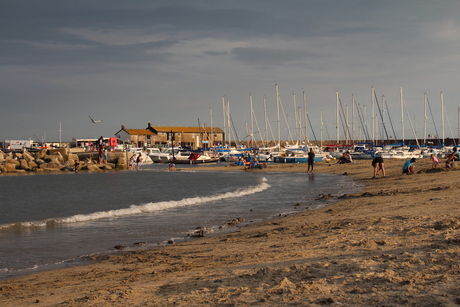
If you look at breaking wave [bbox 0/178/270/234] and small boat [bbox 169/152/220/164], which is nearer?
breaking wave [bbox 0/178/270/234]

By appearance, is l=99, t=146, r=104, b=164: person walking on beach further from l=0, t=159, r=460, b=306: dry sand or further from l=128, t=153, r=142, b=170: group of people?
l=0, t=159, r=460, b=306: dry sand

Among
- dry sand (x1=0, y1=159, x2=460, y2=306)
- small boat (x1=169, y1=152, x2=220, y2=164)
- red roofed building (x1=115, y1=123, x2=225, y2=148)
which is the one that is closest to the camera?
dry sand (x1=0, y1=159, x2=460, y2=306)

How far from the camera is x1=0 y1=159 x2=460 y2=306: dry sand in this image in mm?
5504

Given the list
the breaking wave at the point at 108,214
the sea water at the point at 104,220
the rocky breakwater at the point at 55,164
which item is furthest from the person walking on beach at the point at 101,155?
the breaking wave at the point at 108,214

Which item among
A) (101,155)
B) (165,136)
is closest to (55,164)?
(101,155)

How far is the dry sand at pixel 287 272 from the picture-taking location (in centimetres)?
550

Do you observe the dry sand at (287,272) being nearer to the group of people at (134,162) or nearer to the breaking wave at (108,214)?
the breaking wave at (108,214)

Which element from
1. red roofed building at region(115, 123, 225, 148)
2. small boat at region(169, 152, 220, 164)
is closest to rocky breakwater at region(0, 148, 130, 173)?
small boat at region(169, 152, 220, 164)

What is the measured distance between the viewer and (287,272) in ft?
21.8

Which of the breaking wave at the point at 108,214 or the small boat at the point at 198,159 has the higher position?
the small boat at the point at 198,159

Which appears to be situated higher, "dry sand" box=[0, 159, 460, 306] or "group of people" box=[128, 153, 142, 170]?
"group of people" box=[128, 153, 142, 170]

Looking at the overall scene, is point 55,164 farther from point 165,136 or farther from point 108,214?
point 165,136

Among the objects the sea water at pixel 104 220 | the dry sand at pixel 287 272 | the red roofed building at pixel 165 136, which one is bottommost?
the sea water at pixel 104 220

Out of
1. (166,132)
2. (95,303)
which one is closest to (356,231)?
(95,303)
